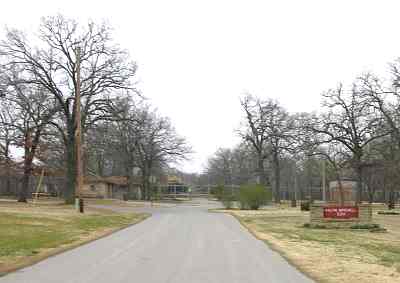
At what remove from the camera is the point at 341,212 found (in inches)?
1266

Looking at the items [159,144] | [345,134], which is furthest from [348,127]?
[159,144]

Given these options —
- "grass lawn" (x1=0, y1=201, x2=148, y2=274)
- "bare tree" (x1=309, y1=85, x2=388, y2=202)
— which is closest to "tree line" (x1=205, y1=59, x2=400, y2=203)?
"bare tree" (x1=309, y1=85, x2=388, y2=202)

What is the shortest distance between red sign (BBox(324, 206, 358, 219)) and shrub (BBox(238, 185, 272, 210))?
67.8ft

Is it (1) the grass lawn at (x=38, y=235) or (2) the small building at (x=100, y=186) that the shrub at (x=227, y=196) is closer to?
(1) the grass lawn at (x=38, y=235)

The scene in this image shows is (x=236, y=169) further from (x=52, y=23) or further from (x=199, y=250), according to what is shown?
(x=199, y=250)

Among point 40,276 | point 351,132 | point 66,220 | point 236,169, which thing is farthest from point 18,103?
point 236,169

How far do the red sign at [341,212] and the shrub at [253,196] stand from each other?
67.8 feet

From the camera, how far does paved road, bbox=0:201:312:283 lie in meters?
10.9

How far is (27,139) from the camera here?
4994 cm

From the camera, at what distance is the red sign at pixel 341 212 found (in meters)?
32.2

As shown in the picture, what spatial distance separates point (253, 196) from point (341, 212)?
2108cm

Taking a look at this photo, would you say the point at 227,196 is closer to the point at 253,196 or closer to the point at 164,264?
the point at 253,196

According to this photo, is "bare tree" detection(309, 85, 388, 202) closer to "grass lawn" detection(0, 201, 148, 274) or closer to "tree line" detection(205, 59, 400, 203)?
"tree line" detection(205, 59, 400, 203)

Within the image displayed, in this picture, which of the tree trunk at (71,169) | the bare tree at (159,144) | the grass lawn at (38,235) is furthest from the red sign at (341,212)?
the bare tree at (159,144)
